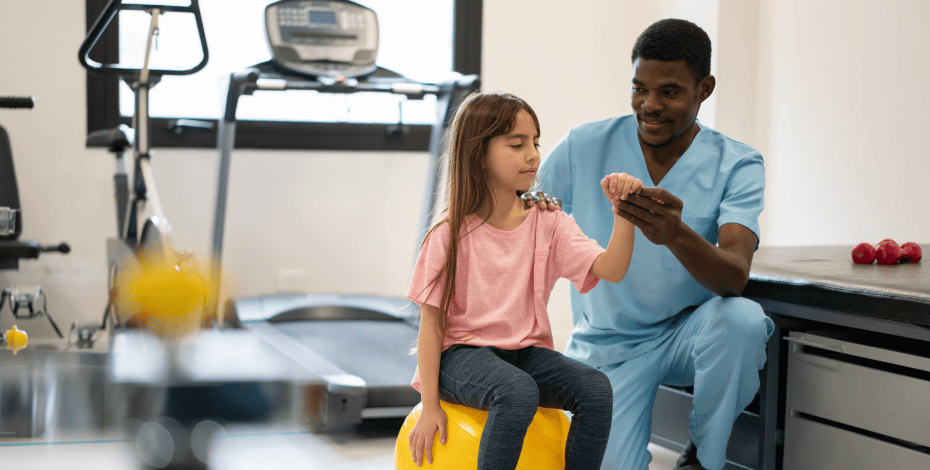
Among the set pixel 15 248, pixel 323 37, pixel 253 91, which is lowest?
pixel 15 248

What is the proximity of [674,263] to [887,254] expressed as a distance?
58cm

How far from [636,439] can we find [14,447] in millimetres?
1474

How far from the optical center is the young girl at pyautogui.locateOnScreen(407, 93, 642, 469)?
1.34 m

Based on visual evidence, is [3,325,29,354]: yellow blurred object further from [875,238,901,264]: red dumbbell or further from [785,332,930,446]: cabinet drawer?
[875,238,901,264]: red dumbbell

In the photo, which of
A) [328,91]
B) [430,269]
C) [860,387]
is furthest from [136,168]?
[860,387]

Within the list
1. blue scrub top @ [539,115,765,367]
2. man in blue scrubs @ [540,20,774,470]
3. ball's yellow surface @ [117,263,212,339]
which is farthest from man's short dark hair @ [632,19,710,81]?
→ ball's yellow surface @ [117,263,212,339]

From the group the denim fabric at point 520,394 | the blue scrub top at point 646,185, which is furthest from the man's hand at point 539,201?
the blue scrub top at point 646,185

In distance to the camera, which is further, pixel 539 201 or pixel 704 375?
pixel 704 375

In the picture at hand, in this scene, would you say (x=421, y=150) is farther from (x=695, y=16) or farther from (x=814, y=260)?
(x=814, y=260)

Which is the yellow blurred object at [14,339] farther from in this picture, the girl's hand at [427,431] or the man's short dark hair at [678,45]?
the man's short dark hair at [678,45]

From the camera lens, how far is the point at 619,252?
139 cm

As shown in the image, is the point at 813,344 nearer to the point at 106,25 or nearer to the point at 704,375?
the point at 704,375

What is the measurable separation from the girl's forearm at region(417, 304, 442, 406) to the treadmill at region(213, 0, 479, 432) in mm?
1336

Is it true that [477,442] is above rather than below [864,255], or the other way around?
below
